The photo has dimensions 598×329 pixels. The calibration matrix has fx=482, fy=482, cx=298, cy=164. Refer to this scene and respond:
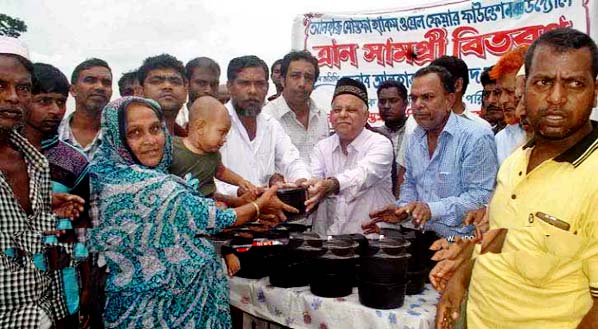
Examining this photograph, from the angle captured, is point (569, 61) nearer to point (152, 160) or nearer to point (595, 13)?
point (152, 160)

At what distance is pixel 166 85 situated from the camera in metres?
3.69

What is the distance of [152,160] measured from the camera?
2.25 metres

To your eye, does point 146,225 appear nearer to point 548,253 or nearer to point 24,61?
point 24,61

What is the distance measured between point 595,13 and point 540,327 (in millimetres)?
4597

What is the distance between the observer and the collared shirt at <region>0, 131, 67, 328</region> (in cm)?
179

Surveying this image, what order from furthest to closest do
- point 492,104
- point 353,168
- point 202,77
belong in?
1. point 492,104
2. point 202,77
3. point 353,168

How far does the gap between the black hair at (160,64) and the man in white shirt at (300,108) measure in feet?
3.64

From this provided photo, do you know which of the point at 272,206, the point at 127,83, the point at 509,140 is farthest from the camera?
the point at 127,83

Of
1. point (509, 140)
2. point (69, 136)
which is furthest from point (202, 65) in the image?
point (509, 140)

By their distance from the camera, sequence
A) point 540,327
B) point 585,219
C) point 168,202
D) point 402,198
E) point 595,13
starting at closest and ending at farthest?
point 585,219 < point 540,327 < point 168,202 < point 402,198 < point 595,13

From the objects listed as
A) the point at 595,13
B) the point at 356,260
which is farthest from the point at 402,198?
the point at 595,13

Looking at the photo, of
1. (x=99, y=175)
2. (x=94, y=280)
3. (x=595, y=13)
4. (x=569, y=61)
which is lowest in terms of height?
(x=94, y=280)

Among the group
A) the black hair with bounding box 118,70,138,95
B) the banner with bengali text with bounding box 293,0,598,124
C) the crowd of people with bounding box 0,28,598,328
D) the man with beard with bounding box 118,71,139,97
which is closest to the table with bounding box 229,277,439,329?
the crowd of people with bounding box 0,28,598,328

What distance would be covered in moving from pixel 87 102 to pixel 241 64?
1.27m
